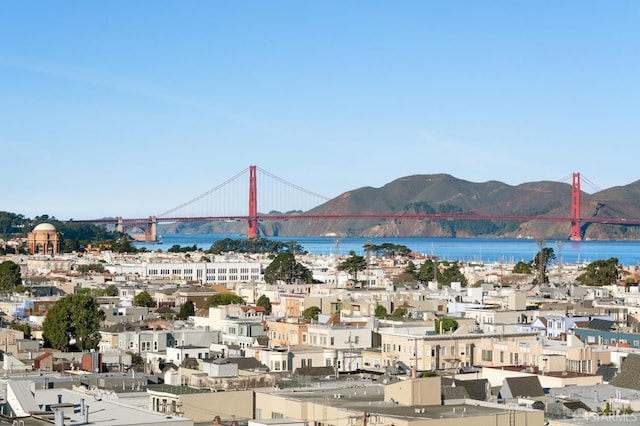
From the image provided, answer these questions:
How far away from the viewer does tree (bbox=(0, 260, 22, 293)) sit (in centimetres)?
6262

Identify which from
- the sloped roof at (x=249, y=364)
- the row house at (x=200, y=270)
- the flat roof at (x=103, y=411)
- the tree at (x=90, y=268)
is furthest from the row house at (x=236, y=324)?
the tree at (x=90, y=268)

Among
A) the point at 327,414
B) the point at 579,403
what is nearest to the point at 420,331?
the point at 579,403

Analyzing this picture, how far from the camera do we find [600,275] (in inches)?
2608

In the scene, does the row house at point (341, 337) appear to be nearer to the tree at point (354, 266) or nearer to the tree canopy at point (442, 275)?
the tree canopy at point (442, 275)

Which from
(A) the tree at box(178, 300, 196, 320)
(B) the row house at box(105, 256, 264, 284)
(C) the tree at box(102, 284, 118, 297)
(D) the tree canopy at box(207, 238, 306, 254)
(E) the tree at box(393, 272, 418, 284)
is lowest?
(A) the tree at box(178, 300, 196, 320)

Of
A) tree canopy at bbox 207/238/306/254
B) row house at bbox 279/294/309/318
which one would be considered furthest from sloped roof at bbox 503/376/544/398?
tree canopy at bbox 207/238/306/254

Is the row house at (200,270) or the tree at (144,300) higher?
the row house at (200,270)

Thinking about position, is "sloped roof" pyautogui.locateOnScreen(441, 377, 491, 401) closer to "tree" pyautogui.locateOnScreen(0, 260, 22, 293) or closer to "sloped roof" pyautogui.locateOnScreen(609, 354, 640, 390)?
"sloped roof" pyautogui.locateOnScreen(609, 354, 640, 390)

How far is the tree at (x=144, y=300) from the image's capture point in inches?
2079

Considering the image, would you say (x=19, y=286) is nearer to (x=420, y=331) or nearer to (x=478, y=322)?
(x=478, y=322)

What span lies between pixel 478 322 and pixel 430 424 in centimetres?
2270

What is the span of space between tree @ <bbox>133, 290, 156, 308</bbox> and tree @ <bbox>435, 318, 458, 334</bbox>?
61.5 ft

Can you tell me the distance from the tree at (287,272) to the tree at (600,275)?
44.3ft

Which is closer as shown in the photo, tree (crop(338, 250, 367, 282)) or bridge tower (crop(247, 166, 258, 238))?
tree (crop(338, 250, 367, 282))
